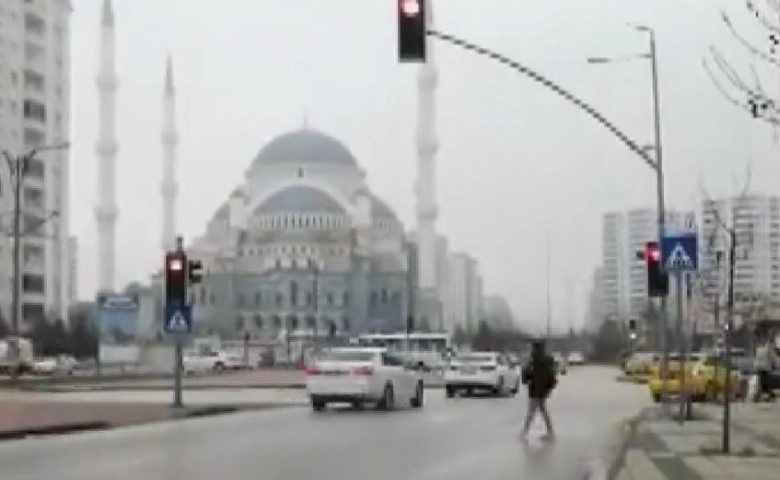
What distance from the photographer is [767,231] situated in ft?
293

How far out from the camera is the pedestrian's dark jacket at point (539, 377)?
28938 mm

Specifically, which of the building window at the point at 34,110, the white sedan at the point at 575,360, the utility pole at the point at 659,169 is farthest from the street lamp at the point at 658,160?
the building window at the point at 34,110

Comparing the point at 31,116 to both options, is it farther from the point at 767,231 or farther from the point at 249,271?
the point at 767,231

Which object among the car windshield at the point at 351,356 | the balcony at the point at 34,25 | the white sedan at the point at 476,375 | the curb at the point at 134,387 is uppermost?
the balcony at the point at 34,25

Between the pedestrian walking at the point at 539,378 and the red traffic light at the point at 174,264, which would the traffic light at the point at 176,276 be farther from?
the pedestrian walking at the point at 539,378

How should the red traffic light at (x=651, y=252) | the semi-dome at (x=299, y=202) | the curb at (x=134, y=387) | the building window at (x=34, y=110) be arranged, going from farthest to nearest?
the semi-dome at (x=299, y=202)
the building window at (x=34, y=110)
the curb at (x=134, y=387)
the red traffic light at (x=651, y=252)

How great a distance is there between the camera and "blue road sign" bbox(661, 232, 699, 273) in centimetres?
2605

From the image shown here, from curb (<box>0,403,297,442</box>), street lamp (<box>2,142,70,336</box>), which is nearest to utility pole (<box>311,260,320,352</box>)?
street lamp (<box>2,142,70,336</box>)

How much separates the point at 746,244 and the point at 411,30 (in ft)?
157

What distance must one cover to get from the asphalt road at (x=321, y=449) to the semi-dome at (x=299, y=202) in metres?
138

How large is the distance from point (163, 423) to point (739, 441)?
1260 cm

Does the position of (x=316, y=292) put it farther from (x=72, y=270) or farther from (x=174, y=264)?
(x=174, y=264)

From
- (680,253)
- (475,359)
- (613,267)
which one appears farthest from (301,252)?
(680,253)

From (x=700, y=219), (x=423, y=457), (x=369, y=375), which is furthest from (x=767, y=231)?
(x=423, y=457)
